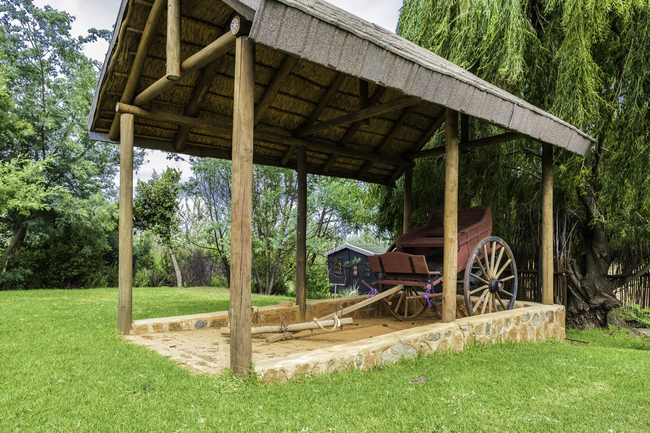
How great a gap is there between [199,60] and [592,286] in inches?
342

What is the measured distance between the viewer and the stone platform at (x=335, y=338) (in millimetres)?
4234

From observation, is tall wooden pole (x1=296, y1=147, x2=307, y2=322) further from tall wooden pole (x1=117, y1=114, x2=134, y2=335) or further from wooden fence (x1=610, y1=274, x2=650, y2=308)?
wooden fence (x1=610, y1=274, x2=650, y2=308)

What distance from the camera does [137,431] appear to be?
9.66 feet

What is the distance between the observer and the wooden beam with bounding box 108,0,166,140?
5075 mm

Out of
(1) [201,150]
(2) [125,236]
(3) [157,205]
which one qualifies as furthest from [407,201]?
(3) [157,205]

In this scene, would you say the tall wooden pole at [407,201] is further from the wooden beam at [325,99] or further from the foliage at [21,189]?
the foliage at [21,189]

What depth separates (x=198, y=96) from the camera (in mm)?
6207

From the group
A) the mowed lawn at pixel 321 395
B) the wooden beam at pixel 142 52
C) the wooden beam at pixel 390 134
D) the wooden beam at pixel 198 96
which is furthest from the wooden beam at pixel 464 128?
the wooden beam at pixel 142 52

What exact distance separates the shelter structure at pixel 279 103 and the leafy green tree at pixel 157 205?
9.74 metres

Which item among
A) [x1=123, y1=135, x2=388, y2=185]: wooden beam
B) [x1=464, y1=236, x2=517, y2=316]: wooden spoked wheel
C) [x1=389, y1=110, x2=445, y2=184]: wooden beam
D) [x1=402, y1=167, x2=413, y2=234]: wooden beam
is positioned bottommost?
[x1=464, y1=236, x2=517, y2=316]: wooden spoked wheel

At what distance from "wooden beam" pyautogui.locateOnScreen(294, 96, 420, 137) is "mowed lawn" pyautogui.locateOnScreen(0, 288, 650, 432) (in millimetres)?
2870

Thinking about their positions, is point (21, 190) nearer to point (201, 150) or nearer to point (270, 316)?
point (201, 150)

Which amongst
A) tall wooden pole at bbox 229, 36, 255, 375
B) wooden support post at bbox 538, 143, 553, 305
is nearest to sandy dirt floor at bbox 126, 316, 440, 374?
tall wooden pole at bbox 229, 36, 255, 375

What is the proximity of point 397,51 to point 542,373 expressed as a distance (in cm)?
348
